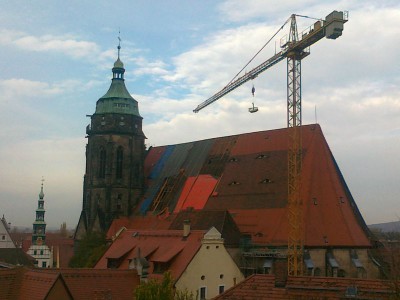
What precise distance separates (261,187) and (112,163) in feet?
74.1

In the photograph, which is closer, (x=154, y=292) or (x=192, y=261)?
(x=154, y=292)

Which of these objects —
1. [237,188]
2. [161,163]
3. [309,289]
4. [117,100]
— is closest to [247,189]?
[237,188]

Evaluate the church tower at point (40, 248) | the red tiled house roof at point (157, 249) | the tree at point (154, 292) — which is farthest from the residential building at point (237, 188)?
the church tower at point (40, 248)

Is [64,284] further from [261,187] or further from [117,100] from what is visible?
[117,100]

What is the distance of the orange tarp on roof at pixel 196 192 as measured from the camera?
193 ft

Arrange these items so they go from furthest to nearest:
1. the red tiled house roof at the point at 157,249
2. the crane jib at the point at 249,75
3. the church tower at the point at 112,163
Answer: the church tower at the point at 112,163 < the crane jib at the point at 249,75 < the red tiled house roof at the point at 157,249

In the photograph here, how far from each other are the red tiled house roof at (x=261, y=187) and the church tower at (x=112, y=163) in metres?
2.60

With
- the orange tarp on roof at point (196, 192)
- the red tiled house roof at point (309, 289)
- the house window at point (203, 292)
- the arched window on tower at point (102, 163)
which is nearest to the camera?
the red tiled house roof at point (309, 289)

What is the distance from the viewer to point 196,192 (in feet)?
199

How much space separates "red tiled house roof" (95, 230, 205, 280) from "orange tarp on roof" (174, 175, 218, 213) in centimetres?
920

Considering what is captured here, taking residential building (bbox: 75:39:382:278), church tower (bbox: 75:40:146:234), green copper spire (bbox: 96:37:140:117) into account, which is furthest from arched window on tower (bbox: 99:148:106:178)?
green copper spire (bbox: 96:37:140:117)

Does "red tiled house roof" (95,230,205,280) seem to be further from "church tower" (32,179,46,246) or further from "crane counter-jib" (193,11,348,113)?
"church tower" (32,179,46,246)

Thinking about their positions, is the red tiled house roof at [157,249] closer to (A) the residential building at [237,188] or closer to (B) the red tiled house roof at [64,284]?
(B) the red tiled house roof at [64,284]

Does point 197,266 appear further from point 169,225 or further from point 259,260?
point 169,225
